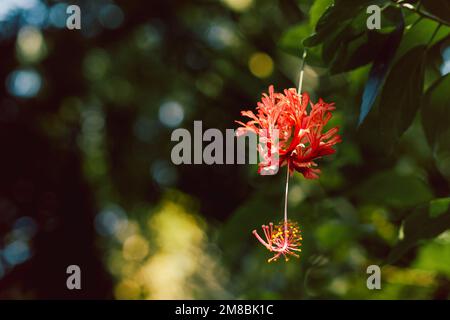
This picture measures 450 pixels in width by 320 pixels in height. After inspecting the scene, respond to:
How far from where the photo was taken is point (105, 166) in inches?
203

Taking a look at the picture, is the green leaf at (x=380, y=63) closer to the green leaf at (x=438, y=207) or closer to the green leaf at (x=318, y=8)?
the green leaf at (x=318, y=8)

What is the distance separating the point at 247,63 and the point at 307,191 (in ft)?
4.24

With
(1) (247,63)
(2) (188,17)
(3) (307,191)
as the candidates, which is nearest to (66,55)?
(2) (188,17)

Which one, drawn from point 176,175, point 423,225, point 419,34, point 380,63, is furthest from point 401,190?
point 176,175

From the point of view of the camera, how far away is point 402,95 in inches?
52.8

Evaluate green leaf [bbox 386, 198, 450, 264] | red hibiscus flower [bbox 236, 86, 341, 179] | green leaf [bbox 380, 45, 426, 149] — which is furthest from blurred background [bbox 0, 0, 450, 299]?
red hibiscus flower [bbox 236, 86, 341, 179]

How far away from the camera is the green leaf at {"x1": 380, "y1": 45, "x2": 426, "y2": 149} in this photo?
132 centimetres

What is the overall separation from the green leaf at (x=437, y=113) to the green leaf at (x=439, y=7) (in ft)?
0.52

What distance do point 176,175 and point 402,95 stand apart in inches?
121

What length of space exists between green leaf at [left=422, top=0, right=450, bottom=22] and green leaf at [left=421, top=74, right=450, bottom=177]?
0.16 m

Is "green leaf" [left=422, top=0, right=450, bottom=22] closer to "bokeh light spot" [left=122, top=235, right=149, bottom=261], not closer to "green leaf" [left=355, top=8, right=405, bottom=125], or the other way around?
"green leaf" [left=355, top=8, right=405, bottom=125]

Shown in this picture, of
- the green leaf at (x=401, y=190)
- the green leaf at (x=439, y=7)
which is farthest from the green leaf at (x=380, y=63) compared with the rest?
the green leaf at (x=401, y=190)

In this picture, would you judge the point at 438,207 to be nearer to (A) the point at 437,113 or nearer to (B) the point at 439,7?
(A) the point at 437,113

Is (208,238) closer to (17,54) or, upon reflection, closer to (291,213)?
(17,54)
